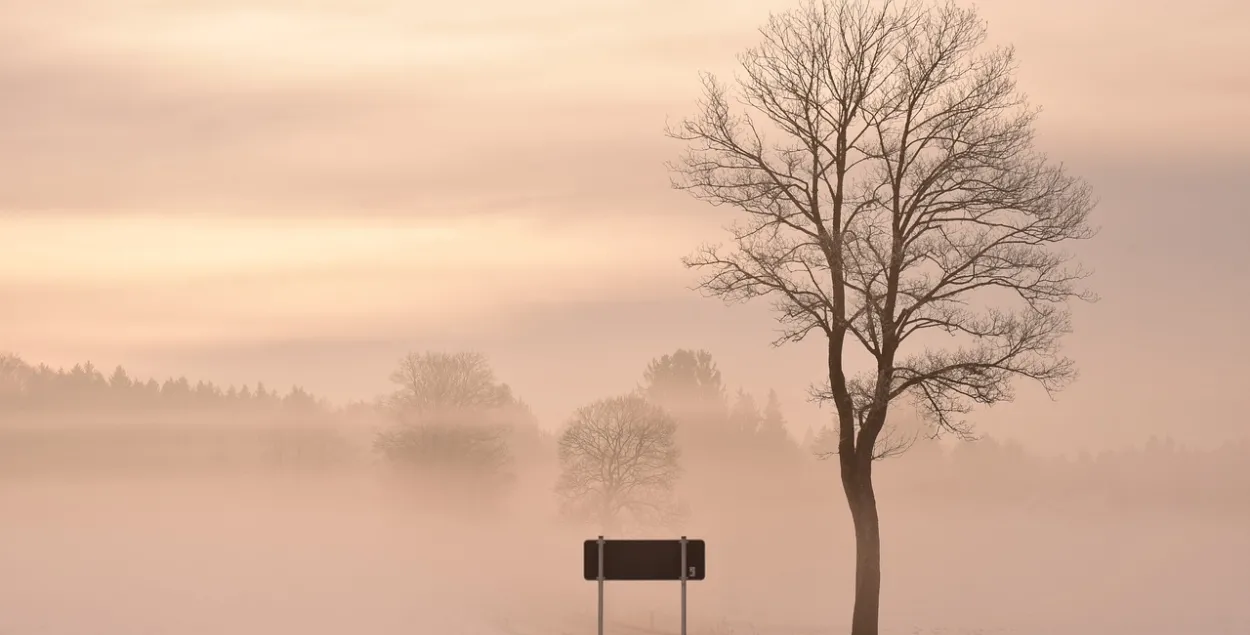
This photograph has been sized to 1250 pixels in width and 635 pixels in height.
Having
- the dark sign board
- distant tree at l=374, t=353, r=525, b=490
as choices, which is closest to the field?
distant tree at l=374, t=353, r=525, b=490

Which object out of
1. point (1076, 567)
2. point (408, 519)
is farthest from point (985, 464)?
point (408, 519)

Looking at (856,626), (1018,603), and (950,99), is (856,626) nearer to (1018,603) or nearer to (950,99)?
(950,99)

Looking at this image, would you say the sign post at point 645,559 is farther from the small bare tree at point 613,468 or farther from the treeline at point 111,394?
the treeline at point 111,394

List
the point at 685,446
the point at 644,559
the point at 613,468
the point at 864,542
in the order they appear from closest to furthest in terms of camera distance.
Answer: the point at 644,559
the point at 864,542
the point at 613,468
the point at 685,446

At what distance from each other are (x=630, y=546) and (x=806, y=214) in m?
10.4

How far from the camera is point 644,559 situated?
22.8m

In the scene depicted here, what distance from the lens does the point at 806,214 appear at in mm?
30625

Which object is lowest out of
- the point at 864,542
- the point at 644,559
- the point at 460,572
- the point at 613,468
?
the point at 460,572

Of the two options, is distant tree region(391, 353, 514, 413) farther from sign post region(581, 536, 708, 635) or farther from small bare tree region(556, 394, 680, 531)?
sign post region(581, 536, 708, 635)

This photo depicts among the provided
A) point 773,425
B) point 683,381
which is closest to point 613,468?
point 683,381

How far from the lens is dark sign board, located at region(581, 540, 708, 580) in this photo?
22.7m

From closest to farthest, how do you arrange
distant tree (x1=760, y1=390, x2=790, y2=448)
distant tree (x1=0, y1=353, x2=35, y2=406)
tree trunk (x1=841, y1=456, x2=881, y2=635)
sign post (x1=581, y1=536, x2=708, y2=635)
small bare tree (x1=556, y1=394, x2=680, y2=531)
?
1. sign post (x1=581, y1=536, x2=708, y2=635)
2. tree trunk (x1=841, y1=456, x2=881, y2=635)
3. small bare tree (x1=556, y1=394, x2=680, y2=531)
4. distant tree (x1=0, y1=353, x2=35, y2=406)
5. distant tree (x1=760, y1=390, x2=790, y2=448)

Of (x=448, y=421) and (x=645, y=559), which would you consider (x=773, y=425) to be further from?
(x=645, y=559)

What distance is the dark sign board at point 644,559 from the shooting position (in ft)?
74.4
